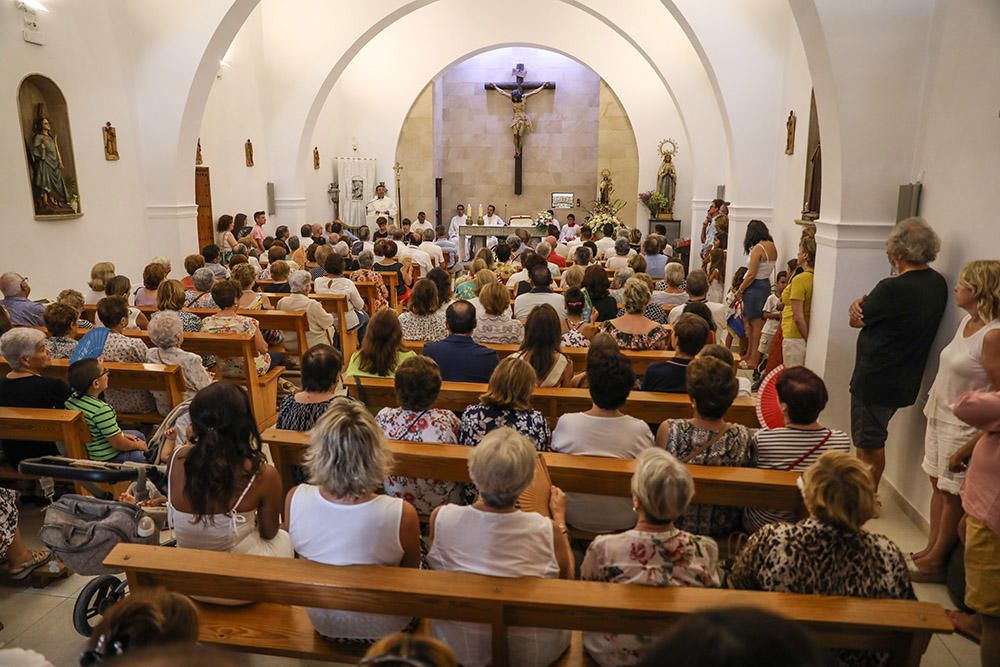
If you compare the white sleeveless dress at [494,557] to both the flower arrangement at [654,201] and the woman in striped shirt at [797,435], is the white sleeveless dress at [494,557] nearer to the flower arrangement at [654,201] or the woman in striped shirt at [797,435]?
the woman in striped shirt at [797,435]

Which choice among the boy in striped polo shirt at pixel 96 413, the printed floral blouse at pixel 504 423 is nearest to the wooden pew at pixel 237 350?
the boy in striped polo shirt at pixel 96 413

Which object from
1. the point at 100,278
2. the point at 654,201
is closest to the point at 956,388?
the point at 100,278

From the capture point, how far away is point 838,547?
2.04 meters

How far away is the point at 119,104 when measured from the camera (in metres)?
7.81

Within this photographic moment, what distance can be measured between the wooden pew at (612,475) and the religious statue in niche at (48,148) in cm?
565

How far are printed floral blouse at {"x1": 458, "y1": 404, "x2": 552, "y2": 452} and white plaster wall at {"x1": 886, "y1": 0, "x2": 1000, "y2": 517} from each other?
2.33 m

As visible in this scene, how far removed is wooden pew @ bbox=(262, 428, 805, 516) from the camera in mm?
2670

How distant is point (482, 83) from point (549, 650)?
17013 mm

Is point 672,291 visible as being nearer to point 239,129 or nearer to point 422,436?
point 422,436

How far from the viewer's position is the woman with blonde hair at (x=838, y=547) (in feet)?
6.48

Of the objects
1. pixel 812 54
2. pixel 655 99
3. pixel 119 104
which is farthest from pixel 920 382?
pixel 655 99

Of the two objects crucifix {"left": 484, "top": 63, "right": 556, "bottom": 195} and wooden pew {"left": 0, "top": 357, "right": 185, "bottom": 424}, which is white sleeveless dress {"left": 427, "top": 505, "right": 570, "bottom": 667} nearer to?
wooden pew {"left": 0, "top": 357, "right": 185, "bottom": 424}

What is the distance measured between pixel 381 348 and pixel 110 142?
5.44 meters

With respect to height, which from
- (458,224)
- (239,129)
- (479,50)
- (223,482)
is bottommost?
(223,482)
